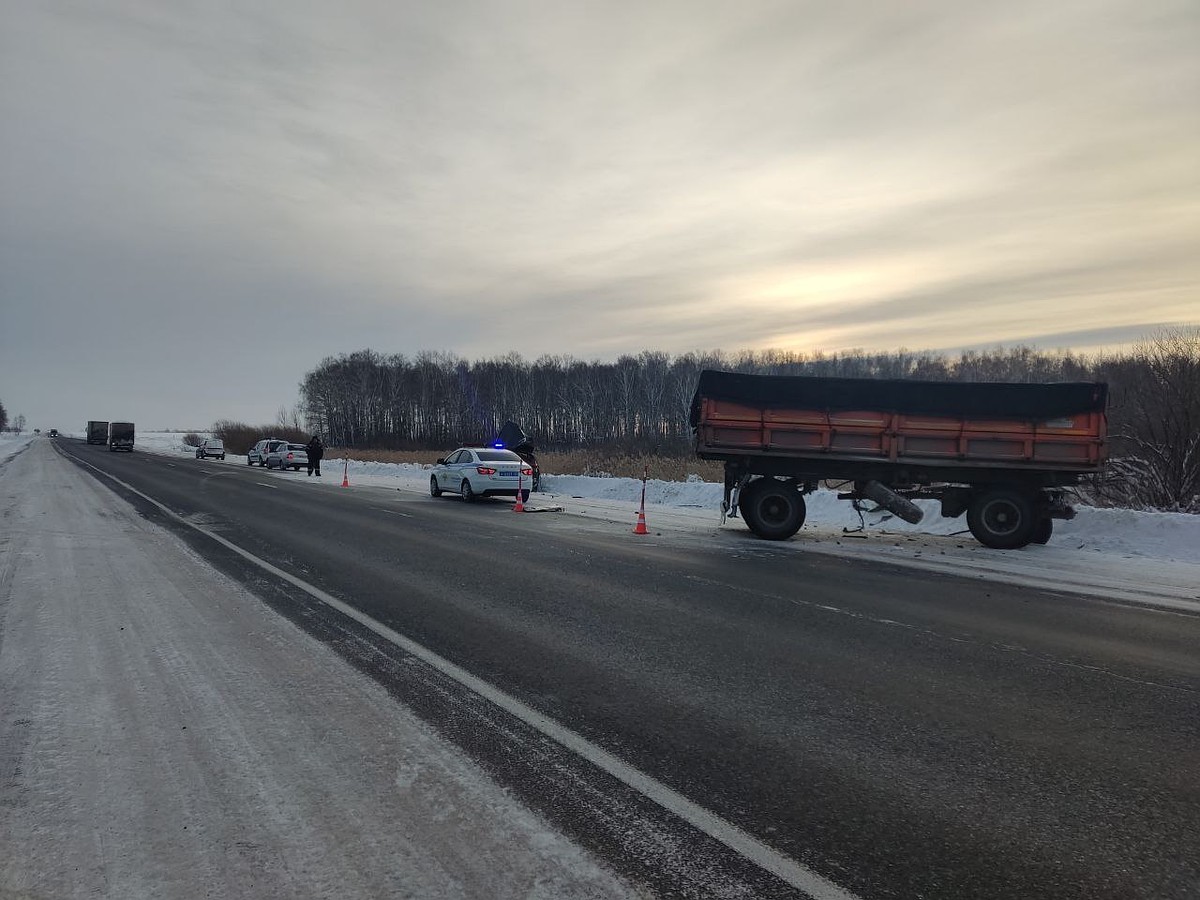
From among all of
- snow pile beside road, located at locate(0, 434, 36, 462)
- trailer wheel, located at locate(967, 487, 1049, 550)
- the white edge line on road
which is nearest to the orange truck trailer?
trailer wheel, located at locate(967, 487, 1049, 550)

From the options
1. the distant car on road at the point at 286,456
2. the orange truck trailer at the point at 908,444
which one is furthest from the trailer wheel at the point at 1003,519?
the distant car on road at the point at 286,456

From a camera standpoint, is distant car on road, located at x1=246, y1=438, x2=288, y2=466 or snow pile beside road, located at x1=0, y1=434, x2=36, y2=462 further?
snow pile beside road, located at x1=0, y1=434, x2=36, y2=462

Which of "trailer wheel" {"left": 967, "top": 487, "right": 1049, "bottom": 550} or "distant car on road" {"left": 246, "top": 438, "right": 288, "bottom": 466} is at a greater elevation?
"distant car on road" {"left": 246, "top": 438, "right": 288, "bottom": 466}

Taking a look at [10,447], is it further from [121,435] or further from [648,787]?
[648,787]

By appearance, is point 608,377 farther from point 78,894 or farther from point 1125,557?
point 78,894

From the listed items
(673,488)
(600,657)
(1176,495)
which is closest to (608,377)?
(673,488)

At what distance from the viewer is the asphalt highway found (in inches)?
119

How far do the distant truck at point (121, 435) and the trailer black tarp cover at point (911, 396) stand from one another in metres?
69.7

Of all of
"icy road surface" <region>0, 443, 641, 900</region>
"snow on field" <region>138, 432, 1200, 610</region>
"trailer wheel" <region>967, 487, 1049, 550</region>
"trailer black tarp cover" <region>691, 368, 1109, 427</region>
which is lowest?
"icy road surface" <region>0, 443, 641, 900</region>

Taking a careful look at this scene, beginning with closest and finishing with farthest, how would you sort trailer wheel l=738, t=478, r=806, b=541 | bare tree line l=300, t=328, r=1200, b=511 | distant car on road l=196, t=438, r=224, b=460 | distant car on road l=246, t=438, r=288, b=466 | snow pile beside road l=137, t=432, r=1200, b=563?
snow pile beside road l=137, t=432, r=1200, b=563 < trailer wheel l=738, t=478, r=806, b=541 < distant car on road l=246, t=438, r=288, b=466 < distant car on road l=196, t=438, r=224, b=460 < bare tree line l=300, t=328, r=1200, b=511

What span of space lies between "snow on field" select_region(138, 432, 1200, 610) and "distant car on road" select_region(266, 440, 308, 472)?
97.6ft

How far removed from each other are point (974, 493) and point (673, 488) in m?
10.7

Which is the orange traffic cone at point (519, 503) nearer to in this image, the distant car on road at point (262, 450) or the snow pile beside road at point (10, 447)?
the distant car on road at point (262, 450)

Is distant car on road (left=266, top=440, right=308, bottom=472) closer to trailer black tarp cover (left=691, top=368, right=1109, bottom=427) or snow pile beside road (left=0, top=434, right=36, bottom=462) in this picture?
snow pile beside road (left=0, top=434, right=36, bottom=462)
